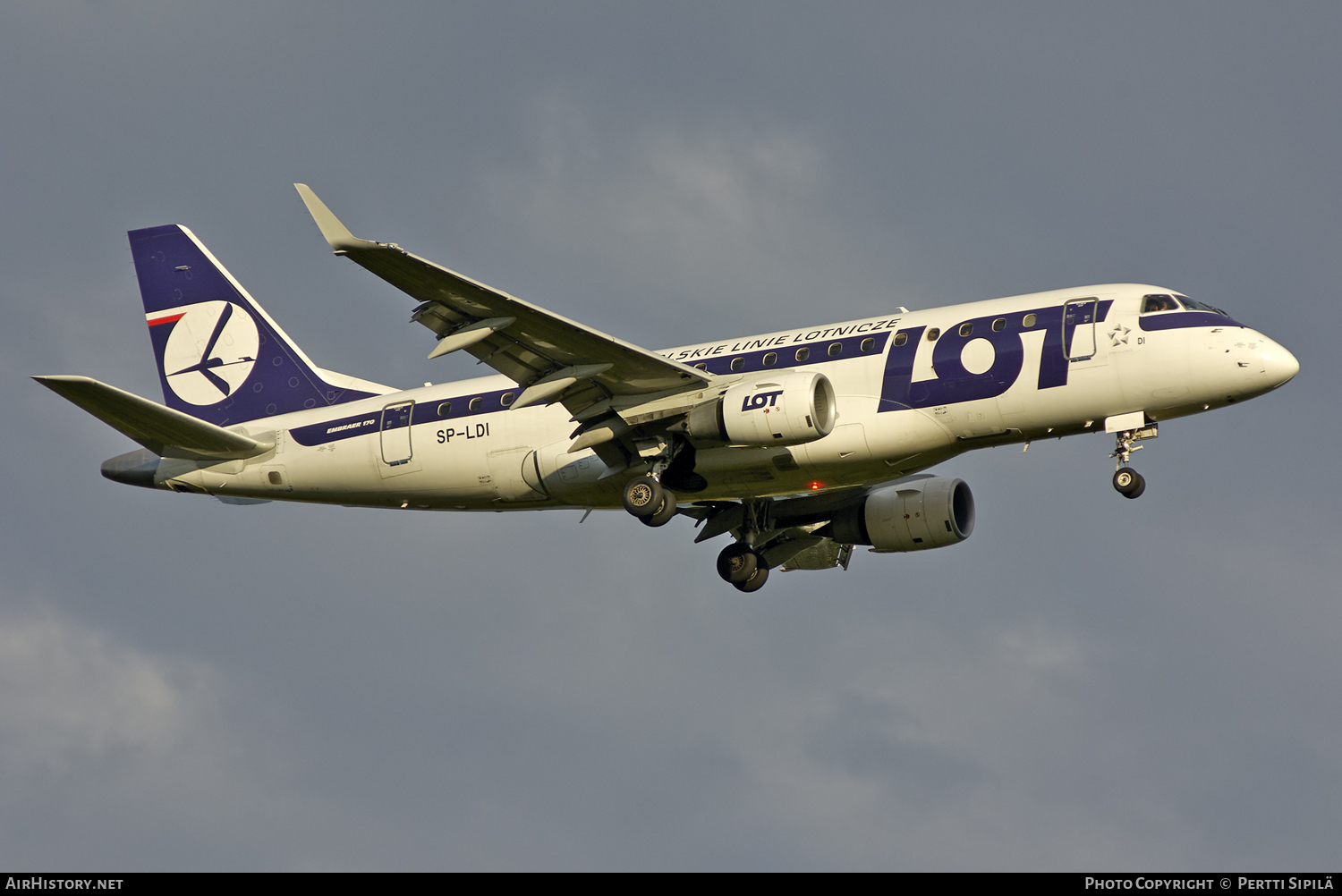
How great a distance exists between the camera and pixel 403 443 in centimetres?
3581

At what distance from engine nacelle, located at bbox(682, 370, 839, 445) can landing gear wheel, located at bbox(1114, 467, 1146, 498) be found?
6.22 meters

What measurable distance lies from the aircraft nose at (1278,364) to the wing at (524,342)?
1176cm

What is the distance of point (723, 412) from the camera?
31.8 meters

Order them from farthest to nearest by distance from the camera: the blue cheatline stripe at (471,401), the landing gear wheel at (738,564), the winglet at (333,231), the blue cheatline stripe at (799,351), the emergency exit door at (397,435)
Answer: the landing gear wheel at (738,564)
the emergency exit door at (397,435)
the blue cheatline stripe at (471,401)
the blue cheatline stripe at (799,351)
the winglet at (333,231)

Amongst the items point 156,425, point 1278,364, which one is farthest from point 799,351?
point 156,425

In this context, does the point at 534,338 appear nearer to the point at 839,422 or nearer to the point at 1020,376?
→ the point at 839,422

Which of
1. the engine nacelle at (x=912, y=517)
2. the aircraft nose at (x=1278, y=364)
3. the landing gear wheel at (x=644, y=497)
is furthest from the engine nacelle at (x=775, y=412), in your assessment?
the aircraft nose at (x=1278, y=364)

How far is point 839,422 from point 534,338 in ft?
22.5

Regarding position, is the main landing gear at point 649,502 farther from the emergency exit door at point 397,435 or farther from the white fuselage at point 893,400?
the emergency exit door at point 397,435

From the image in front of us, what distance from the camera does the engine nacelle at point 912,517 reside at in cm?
3744

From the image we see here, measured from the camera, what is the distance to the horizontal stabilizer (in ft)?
107

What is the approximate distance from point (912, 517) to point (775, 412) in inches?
318

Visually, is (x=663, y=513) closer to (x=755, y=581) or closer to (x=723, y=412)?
(x=723, y=412)

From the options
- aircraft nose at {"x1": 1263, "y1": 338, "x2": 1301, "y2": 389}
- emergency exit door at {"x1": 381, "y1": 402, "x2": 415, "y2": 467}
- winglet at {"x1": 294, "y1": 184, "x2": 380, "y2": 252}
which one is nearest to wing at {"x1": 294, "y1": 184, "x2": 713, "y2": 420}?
winglet at {"x1": 294, "y1": 184, "x2": 380, "y2": 252}
